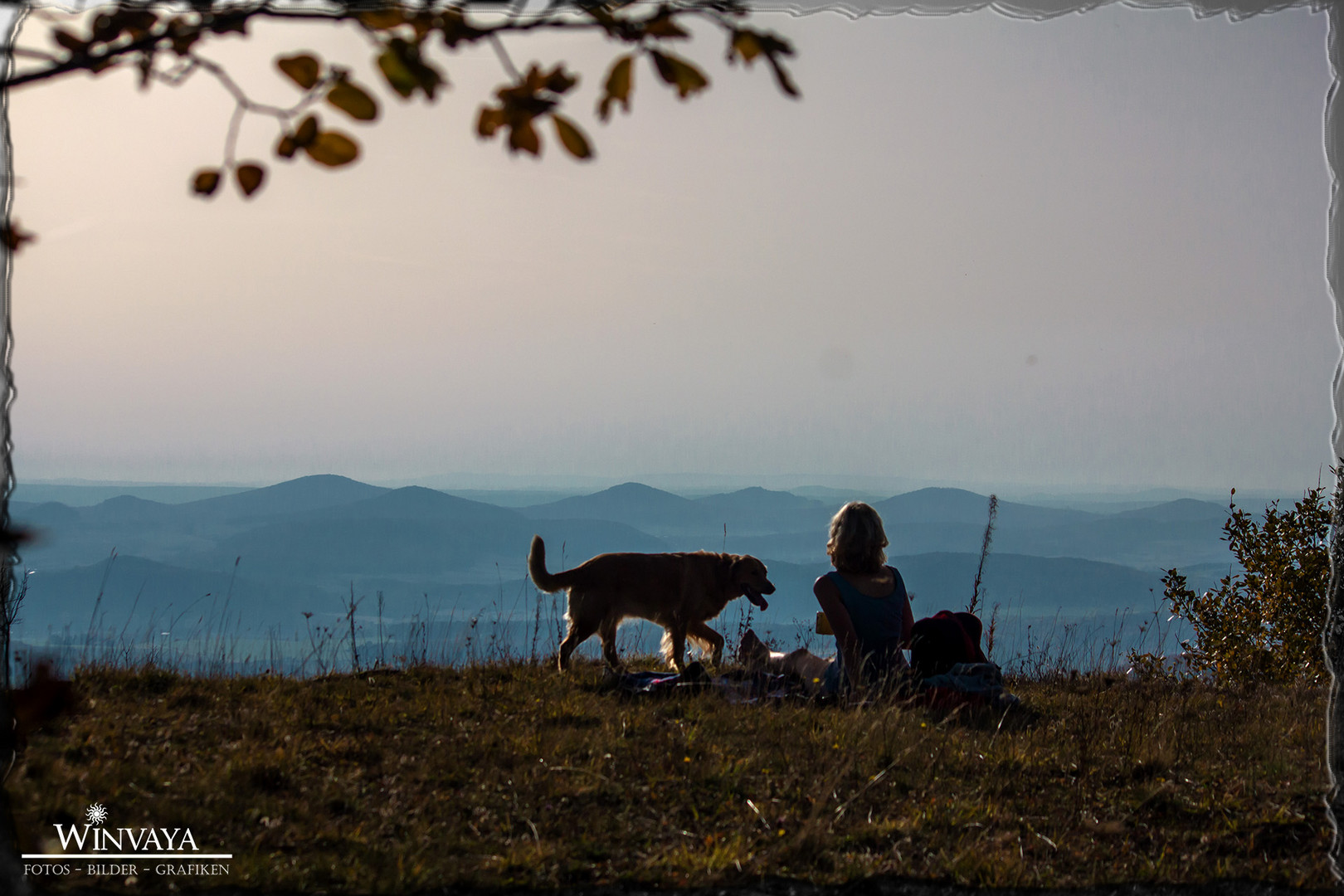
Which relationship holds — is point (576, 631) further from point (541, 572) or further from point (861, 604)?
point (861, 604)

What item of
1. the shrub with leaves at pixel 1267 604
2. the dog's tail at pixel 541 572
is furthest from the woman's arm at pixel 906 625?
the shrub with leaves at pixel 1267 604

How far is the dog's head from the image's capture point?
7.20 m

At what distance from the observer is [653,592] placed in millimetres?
7031

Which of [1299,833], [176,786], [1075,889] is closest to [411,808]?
[176,786]

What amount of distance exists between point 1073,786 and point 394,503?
81.7 meters

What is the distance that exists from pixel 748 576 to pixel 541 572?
1.65 meters

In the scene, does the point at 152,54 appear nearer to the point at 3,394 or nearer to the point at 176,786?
the point at 3,394

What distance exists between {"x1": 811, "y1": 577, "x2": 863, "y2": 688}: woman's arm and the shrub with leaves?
12.0 ft

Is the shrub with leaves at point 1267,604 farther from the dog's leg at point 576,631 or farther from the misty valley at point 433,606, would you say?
the dog's leg at point 576,631

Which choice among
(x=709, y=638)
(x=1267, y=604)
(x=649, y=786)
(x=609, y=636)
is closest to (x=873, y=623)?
(x=709, y=638)

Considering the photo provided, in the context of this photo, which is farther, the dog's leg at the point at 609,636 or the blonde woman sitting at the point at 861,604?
the dog's leg at the point at 609,636

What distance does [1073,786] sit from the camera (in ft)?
13.5

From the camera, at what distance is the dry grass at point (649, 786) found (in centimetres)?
301

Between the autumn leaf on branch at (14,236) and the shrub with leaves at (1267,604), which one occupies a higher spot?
the autumn leaf on branch at (14,236)
